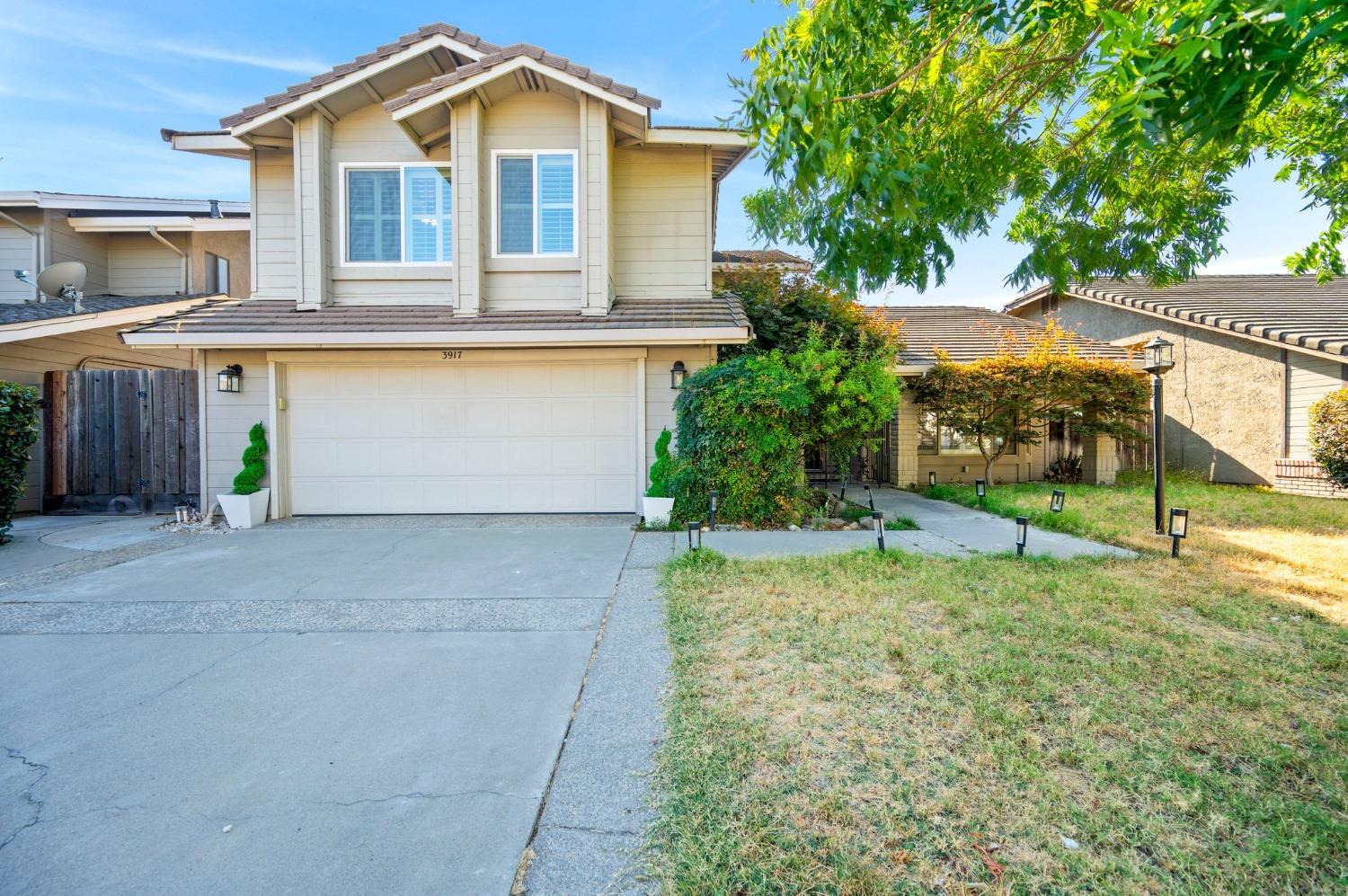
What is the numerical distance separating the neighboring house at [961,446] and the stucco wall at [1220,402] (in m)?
1.55

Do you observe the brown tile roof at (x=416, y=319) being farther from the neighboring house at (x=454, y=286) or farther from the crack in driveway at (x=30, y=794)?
the crack in driveway at (x=30, y=794)

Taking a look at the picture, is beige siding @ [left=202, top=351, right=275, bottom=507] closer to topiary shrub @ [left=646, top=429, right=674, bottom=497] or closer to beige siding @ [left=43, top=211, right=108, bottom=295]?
topiary shrub @ [left=646, top=429, right=674, bottom=497]

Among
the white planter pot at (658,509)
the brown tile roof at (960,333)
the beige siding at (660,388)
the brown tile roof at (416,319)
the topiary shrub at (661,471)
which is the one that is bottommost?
the white planter pot at (658,509)

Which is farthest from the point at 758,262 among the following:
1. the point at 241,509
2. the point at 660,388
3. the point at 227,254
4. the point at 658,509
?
the point at 227,254

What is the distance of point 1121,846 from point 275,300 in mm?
10980

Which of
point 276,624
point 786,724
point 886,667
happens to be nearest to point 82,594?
point 276,624

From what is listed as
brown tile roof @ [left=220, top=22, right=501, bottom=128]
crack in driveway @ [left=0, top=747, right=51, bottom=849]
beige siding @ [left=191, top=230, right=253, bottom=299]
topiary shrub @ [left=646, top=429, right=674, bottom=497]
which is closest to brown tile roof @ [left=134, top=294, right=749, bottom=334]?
topiary shrub @ [left=646, top=429, right=674, bottom=497]

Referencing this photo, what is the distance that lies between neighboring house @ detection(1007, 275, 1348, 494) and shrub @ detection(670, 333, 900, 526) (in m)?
7.53

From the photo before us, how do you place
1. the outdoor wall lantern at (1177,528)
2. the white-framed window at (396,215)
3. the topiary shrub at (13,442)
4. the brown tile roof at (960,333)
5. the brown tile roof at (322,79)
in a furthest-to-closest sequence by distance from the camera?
the brown tile roof at (960,333) → the white-framed window at (396,215) → the brown tile roof at (322,79) → the topiary shrub at (13,442) → the outdoor wall lantern at (1177,528)

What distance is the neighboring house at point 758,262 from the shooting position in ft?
35.9

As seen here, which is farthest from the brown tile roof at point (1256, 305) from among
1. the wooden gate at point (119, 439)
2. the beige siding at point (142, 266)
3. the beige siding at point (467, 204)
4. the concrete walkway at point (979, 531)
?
the beige siding at point (142, 266)

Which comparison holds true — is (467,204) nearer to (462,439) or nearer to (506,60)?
(506,60)

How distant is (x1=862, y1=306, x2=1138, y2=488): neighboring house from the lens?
1238 cm

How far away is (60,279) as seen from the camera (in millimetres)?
10836
